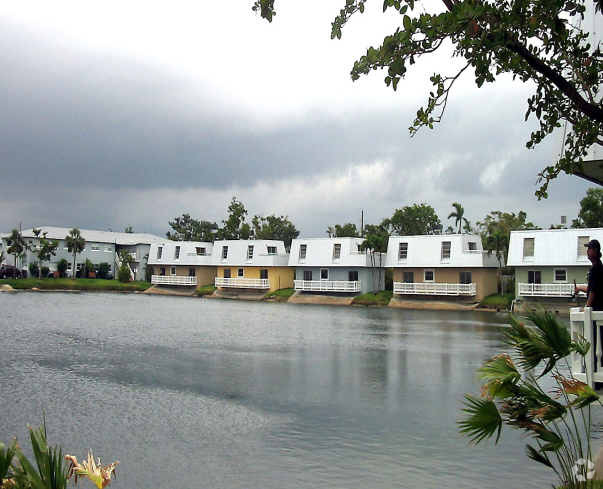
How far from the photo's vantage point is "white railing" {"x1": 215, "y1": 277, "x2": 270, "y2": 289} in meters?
70.1

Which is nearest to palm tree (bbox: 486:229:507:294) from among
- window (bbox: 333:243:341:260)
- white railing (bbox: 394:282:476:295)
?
white railing (bbox: 394:282:476:295)

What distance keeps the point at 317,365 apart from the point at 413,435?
341 inches

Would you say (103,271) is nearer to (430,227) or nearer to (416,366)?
(430,227)

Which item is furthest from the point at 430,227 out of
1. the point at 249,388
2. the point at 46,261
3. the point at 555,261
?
the point at 249,388

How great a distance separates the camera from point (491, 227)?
7000 centimetres

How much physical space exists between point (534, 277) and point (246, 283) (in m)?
32.0

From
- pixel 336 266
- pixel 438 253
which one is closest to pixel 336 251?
pixel 336 266

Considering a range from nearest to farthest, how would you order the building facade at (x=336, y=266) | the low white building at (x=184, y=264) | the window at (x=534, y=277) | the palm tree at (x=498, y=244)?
the window at (x=534, y=277) → the palm tree at (x=498, y=244) → the building facade at (x=336, y=266) → the low white building at (x=184, y=264)

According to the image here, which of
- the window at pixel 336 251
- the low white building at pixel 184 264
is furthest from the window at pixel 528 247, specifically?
the low white building at pixel 184 264

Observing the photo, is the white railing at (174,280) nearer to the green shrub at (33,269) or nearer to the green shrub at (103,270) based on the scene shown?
the green shrub at (103,270)

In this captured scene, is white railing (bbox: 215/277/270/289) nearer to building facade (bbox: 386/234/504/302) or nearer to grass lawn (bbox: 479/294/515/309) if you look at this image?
building facade (bbox: 386/234/504/302)

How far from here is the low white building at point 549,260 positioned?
48.9 metres

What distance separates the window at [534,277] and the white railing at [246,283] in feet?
95.8

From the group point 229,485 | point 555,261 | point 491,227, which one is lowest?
point 229,485
